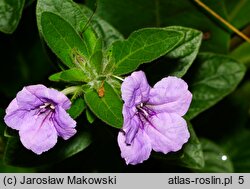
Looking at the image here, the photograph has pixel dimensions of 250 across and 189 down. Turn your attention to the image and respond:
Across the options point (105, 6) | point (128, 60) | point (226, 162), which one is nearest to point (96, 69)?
point (128, 60)

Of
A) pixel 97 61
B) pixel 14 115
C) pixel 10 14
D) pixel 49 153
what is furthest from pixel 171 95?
pixel 10 14

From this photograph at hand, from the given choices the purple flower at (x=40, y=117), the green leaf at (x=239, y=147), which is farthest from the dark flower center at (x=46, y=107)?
the green leaf at (x=239, y=147)

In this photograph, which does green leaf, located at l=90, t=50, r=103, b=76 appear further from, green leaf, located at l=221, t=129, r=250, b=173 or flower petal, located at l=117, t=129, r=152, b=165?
green leaf, located at l=221, t=129, r=250, b=173

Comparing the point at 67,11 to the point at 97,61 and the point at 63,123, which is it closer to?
the point at 97,61

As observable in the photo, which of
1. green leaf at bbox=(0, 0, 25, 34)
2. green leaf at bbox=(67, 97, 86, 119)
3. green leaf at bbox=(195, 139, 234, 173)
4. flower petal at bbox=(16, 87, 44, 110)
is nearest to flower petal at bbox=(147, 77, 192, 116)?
green leaf at bbox=(67, 97, 86, 119)

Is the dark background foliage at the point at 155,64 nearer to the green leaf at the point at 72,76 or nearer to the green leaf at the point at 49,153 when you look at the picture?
the green leaf at the point at 49,153
